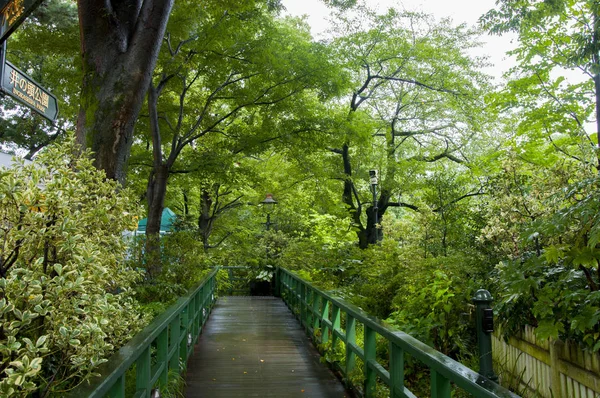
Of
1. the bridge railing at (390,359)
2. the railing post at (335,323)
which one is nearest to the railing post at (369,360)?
the bridge railing at (390,359)

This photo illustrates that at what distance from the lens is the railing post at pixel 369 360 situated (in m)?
4.78

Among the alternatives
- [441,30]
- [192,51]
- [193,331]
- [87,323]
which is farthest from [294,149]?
[87,323]

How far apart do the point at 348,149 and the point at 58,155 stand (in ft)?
53.3

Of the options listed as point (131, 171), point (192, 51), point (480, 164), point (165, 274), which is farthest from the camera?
point (480, 164)

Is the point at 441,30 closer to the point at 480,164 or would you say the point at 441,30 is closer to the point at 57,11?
the point at 480,164

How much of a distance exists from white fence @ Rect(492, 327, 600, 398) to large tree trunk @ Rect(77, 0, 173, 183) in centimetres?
458

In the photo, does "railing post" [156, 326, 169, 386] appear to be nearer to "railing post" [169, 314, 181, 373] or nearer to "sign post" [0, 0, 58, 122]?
"railing post" [169, 314, 181, 373]

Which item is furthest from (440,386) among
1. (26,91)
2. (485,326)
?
(26,91)

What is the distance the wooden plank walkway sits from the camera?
224 inches

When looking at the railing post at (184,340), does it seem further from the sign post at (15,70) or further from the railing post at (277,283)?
the railing post at (277,283)

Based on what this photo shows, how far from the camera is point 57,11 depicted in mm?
11461

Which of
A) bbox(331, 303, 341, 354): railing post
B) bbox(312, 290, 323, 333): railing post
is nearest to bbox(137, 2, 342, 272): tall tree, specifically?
bbox(312, 290, 323, 333): railing post

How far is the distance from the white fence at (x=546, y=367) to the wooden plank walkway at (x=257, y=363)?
2.03m

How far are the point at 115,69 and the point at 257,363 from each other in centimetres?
447
